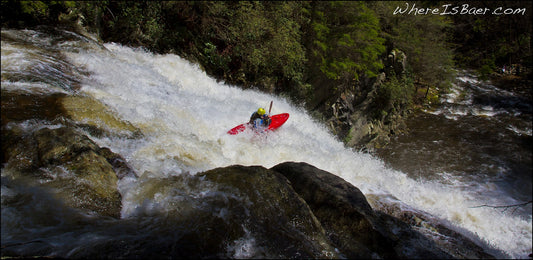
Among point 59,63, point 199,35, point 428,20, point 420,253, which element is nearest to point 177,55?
point 199,35

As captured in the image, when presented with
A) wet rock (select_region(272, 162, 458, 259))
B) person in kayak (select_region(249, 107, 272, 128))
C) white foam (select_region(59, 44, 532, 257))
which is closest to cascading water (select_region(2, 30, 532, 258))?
white foam (select_region(59, 44, 532, 257))

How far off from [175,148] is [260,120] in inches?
110

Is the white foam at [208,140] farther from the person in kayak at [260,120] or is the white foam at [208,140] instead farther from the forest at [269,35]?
the forest at [269,35]

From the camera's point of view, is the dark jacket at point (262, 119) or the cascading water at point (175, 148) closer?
the cascading water at point (175, 148)

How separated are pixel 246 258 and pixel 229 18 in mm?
8516

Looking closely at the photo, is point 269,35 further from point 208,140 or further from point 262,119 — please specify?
point 208,140

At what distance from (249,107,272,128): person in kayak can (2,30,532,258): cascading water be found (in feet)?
1.32

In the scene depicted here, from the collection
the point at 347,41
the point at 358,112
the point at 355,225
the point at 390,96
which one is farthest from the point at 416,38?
the point at 355,225

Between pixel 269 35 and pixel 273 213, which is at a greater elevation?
pixel 269 35

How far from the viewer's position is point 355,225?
11.0 ft

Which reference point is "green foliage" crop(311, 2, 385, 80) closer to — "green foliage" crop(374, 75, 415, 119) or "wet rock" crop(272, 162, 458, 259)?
"green foliage" crop(374, 75, 415, 119)

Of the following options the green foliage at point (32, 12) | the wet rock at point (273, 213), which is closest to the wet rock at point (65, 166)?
the wet rock at point (273, 213)

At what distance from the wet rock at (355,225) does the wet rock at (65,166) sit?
2.46 meters

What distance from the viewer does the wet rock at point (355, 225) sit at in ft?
10.3
